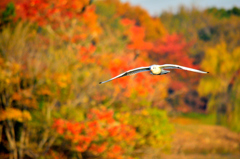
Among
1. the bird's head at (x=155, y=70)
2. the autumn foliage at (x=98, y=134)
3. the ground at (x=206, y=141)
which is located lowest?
the bird's head at (x=155, y=70)

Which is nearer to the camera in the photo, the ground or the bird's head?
the bird's head

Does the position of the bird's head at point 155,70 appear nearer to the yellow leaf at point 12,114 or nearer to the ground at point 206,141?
the yellow leaf at point 12,114

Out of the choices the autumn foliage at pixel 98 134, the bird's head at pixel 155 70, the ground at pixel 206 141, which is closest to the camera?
the bird's head at pixel 155 70

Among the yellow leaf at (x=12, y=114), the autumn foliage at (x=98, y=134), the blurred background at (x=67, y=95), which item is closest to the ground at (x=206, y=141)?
the blurred background at (x=67, y=95)

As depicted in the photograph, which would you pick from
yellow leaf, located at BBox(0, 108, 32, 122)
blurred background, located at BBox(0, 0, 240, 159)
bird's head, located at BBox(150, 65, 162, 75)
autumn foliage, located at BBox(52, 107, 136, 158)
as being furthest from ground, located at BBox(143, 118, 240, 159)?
bird's head, located at BBox(150, 65, 162, 75)

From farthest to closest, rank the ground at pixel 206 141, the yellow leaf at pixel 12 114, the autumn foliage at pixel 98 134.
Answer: the ground at pixel 206 141 < the autumn foliage at pixel 98 134 < the yellow leaf at pixel 12 114

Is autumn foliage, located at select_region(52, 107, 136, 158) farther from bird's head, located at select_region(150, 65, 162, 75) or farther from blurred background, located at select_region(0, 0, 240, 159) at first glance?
bird's head, located at select_region(150, 65, 162, 75)

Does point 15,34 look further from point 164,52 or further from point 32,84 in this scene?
point 164,52

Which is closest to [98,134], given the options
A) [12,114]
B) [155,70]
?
[12,114]

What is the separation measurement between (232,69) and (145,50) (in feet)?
25.0

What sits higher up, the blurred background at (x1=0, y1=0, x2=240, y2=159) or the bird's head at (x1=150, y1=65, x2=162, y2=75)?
the blurred background at (x1=0, y1=0, x2=240, y2=159)

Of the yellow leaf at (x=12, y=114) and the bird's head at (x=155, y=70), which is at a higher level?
the yellow leaf at (x=12, y=114)

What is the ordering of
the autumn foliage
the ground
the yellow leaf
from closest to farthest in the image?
the yellow leaf
the autumn foliage
the ground

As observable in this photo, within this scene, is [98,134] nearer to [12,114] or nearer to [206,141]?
[12,114]
